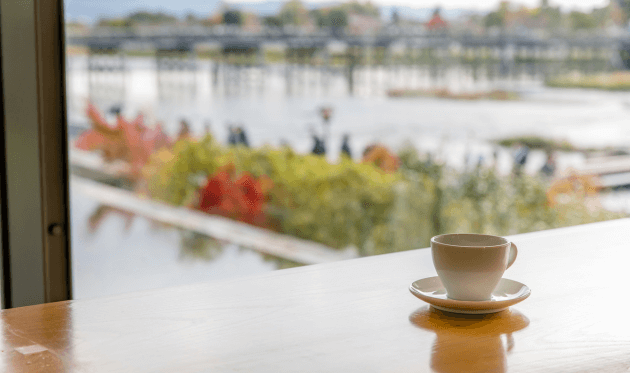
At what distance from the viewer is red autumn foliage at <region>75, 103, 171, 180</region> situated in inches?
94.3

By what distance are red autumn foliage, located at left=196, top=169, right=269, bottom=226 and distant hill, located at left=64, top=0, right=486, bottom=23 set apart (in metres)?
0.59

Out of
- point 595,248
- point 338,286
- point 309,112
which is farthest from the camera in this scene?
point 309,112

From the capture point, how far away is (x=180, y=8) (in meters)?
2.54


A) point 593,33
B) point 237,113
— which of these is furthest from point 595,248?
point 593,33

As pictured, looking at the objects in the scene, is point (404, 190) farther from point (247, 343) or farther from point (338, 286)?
point (247, 343)

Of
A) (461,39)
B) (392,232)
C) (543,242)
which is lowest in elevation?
(392,232)

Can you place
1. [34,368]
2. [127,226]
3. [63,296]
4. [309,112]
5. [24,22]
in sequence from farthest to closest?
[309,112], [127,226], [63,296], [24,22], [34,368]

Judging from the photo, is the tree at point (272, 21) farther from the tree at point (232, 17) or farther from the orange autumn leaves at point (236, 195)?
the orange autumn leaves at point (236, 195)

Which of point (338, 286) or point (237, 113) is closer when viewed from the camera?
point (338, 286)

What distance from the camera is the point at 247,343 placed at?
26.2 inches

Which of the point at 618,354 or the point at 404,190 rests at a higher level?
the point at 618,354

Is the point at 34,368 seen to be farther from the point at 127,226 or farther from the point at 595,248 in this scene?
the point at 127,226

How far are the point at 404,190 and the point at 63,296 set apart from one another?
1.48 metres

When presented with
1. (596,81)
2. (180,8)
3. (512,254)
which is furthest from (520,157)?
(512,254)
